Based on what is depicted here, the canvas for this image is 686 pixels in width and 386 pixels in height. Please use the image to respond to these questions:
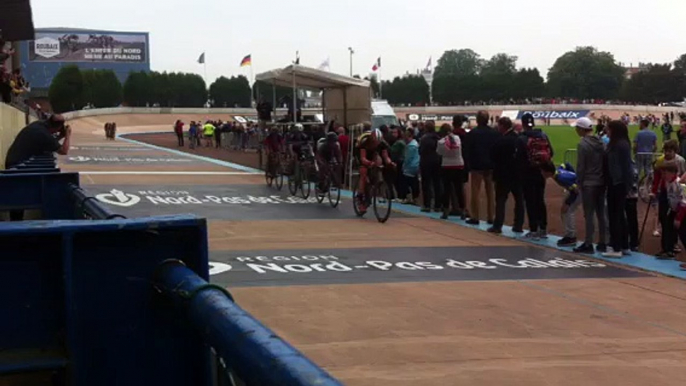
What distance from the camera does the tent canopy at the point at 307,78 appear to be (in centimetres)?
2327

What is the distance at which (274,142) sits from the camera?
21781 millimetres

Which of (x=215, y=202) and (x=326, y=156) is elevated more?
(x=326, y=156)

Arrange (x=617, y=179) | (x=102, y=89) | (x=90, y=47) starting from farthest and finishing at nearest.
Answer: (x=90, y=47) < (x=102, y=89) < (x=617, y=179)

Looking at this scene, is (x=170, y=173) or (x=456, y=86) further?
(x=456, y=86)

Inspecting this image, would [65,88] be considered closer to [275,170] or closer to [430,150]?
[275,170]

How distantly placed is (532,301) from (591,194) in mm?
3575

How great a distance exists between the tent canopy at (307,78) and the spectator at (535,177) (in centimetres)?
1103

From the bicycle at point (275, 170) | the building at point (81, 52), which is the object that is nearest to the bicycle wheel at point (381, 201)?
the bicycle at point (275, 170)

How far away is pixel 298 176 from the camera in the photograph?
19219mm

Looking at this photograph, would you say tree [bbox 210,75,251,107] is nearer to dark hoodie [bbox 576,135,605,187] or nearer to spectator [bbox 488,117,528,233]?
spectator [bbox 488,117,528,233]

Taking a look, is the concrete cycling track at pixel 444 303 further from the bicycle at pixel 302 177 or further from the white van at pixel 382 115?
the white van at pixel 382 115

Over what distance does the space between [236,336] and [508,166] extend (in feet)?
38.8

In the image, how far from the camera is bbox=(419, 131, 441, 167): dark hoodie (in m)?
16.6

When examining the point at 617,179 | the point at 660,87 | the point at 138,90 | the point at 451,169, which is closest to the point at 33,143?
the point at 617,179
